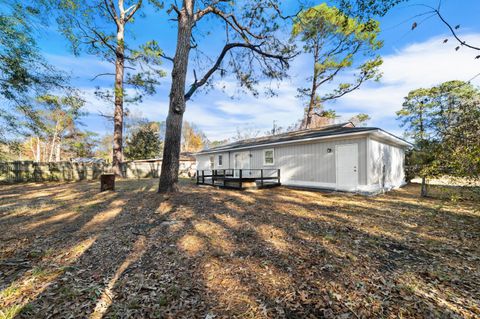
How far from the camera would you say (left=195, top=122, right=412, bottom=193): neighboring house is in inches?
326

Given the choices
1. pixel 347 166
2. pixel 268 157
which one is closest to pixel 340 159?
pixel 347 166

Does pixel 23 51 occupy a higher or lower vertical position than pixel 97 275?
higher

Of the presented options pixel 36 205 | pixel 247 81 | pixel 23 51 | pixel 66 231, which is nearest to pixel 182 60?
pixel 247 81

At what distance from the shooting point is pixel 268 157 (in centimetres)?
1204

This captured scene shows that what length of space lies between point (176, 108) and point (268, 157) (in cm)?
692

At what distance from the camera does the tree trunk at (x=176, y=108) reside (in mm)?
6547

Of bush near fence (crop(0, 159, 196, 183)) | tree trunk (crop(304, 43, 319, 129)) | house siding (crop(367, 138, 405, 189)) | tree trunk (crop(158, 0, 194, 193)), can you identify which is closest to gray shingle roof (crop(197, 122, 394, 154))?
house siding (crop(367, 138, 405, 189))

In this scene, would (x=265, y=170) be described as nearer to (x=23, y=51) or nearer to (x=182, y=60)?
(x=182, y=60)

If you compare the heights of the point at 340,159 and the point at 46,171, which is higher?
the point at 340,159

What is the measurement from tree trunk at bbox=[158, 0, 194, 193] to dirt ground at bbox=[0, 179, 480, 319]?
2.03 meters

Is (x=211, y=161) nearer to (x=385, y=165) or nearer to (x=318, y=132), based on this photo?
(x=318, y=132)

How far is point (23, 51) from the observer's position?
18.3 ft

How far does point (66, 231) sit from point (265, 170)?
971cm

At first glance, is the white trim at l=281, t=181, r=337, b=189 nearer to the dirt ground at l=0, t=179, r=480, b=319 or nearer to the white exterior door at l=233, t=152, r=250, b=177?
the white exterior door at l=233, t=152, r=250, b=177
